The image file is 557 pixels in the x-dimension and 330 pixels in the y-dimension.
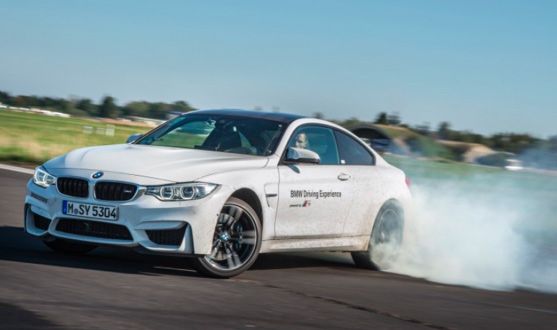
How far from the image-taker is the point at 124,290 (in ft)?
22.4

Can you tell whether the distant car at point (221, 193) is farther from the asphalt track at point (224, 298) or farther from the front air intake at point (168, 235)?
the asphalt track at point (224, 298)

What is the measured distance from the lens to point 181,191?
25.3ft

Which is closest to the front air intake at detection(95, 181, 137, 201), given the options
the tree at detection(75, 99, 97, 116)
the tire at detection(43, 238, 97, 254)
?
the tire at detection(43, 238, 97, 254)

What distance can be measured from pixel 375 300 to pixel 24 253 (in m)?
3.06

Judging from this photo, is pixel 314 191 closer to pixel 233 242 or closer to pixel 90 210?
pixel 233 242

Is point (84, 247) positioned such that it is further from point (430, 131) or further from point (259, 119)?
point (430, 131)

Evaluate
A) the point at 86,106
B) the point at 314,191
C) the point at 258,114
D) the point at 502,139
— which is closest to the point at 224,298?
the point at 314,191

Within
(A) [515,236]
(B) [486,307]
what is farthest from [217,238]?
(A) [515,236]

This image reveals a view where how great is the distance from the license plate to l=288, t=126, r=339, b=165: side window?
7.11ft

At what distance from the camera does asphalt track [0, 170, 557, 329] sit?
235 inches

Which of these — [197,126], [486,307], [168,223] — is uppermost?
[197,126]

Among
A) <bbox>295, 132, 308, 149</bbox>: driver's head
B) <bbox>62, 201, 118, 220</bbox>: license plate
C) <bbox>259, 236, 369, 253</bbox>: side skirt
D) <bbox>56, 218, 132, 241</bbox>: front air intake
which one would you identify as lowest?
<bbox>259, 236, 369, 253</bbox>: side skirt

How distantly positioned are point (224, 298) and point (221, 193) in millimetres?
1169

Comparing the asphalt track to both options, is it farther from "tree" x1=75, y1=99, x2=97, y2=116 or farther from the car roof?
"tree" x1=75, y1=99, x2=97, y2=116
